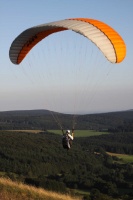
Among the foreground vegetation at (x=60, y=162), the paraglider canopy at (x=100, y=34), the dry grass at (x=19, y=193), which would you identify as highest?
the paraglider canopy at (x=100, y=34)

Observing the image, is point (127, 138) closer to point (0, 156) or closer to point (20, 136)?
point (20, 136)

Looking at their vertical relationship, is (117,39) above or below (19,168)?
above

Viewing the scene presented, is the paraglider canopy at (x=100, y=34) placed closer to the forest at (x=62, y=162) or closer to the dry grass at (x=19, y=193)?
the dry grass at (x=19, y=193)

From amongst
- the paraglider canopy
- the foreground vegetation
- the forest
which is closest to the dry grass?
the paraglider canopy

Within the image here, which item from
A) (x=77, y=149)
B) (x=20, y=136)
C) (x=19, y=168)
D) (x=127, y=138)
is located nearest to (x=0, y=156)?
(x=19, y=168)

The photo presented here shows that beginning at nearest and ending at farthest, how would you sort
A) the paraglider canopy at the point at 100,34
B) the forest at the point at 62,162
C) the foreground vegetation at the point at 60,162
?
1. the paraglider canopy at the point at 100,34
2. the forest at the point at 62,162
3. the foreground vegetation at the point at 60,162

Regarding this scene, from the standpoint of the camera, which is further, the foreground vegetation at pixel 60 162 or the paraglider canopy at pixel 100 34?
the foreground vegetation at pixel 60 162

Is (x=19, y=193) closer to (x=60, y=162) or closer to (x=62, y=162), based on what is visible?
(x=60, y=162)

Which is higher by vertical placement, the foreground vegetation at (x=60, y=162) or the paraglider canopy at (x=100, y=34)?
the paraglider canopy at (x=100, y=34)

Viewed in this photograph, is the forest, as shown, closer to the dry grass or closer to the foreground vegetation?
the foreground vegetation

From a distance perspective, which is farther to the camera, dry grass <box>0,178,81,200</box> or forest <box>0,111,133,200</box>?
forest <box>0,111,133,200</box>

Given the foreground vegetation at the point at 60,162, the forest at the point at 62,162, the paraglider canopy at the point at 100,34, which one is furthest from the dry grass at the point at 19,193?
the foreground vegetation at the point at 60,162
